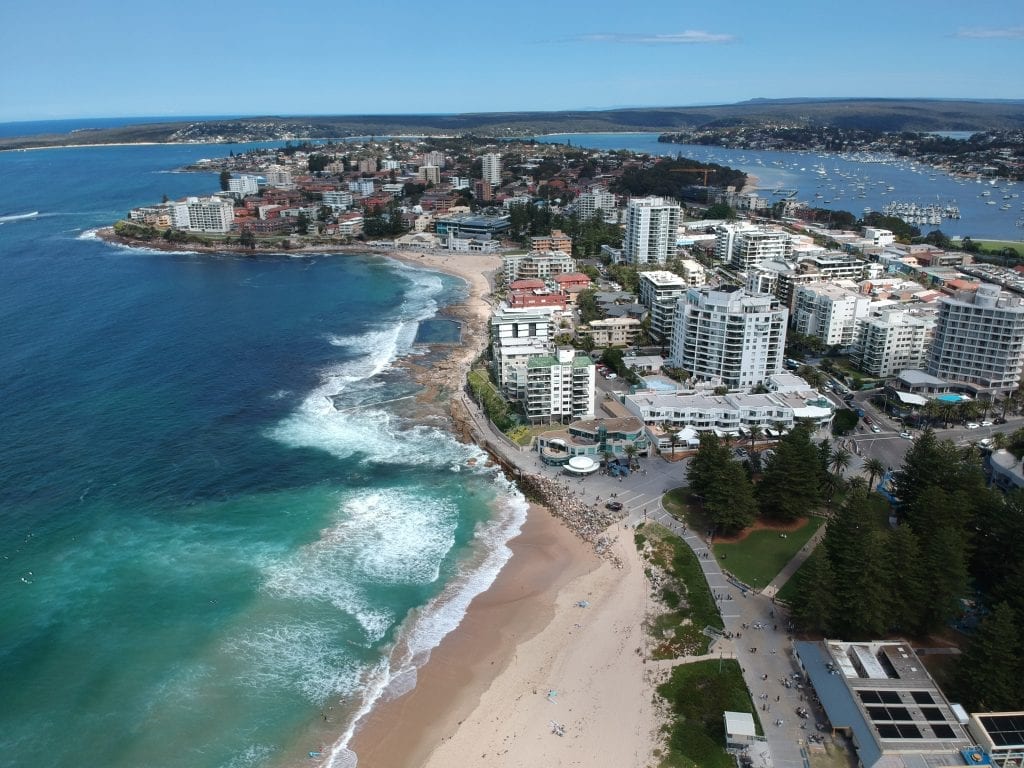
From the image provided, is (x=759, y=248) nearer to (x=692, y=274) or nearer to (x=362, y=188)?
(x=692, y=274)

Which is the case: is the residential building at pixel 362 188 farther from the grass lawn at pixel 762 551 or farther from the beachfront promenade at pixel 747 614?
the grass lawn at pixel 762 551

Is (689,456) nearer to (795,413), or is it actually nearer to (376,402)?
(795,413)

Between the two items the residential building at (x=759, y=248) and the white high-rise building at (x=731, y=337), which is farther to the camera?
the residential building at (x=759, y=248)

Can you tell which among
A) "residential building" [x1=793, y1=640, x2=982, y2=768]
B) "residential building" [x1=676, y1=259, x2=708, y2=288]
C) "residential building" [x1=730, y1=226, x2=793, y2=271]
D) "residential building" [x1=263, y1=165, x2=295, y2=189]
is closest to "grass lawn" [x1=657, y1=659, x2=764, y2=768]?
"residential building" [x1=793, y1=640, x2=982, y2=768]

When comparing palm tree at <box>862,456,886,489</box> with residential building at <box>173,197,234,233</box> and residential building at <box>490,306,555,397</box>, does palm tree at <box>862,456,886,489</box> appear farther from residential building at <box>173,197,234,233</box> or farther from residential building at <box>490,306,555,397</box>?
residential building at <box>173,197,234,233</box>

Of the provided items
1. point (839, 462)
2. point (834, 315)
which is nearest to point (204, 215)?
point (834, 315)

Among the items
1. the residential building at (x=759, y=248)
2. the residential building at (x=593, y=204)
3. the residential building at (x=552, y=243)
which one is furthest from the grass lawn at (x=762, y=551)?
the residential building at (x=593, y=204)
